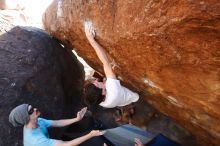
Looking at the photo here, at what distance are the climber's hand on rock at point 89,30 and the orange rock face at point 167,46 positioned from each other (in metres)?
0.08

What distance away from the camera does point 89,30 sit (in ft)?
15.3

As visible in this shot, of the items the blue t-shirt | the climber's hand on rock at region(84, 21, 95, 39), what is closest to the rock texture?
the blue t-shirt

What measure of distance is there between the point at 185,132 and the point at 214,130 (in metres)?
1.55

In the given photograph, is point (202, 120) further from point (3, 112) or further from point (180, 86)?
point (3, 112)

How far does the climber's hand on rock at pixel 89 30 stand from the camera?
4.61 meters

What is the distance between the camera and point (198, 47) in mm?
3236

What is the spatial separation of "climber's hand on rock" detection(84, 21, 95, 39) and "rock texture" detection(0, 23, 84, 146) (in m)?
1.68

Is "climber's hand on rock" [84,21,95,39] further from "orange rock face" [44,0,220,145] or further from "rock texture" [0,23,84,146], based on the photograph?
"rock texture" [0,23,84,146]

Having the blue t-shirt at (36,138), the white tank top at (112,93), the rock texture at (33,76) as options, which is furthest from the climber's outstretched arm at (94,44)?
the rock texture at (33,76)

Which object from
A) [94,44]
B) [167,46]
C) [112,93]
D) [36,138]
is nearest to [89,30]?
[94,44]

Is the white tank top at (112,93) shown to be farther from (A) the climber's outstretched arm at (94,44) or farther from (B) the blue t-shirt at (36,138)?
(B) the blue t-shirt at (36,138)

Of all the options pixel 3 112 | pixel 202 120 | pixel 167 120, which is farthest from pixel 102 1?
pixel 167 120

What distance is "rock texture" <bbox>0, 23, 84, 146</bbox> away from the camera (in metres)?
5.39

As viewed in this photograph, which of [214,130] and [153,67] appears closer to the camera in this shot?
[153,67]
